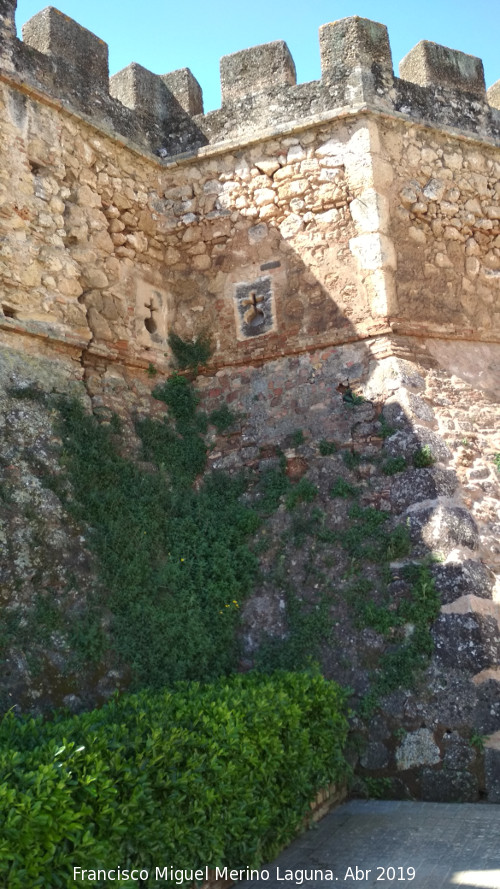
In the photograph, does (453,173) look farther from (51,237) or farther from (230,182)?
(51,237)

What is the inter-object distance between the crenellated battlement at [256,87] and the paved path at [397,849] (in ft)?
19.5

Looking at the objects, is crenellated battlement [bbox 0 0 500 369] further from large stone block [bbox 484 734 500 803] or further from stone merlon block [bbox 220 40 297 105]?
large stone block [bbox 484 734 500 803]

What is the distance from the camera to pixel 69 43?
727cm

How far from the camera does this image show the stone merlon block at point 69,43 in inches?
281

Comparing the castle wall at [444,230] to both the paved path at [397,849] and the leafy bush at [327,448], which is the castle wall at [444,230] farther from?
the paved path at [397,849]

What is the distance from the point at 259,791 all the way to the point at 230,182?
5685 millimetres

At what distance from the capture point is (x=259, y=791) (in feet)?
13.7

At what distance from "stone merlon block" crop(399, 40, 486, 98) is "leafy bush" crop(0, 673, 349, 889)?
612cm

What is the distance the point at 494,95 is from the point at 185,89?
3.45m

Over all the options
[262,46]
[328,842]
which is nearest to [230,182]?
[262,46]

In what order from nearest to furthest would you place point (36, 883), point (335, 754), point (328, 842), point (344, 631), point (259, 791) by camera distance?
point (36, 883) → point (259, 791) → point (328, 842) → point (335, 754) → point (344, 631)

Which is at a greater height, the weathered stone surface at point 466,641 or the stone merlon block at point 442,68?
the stone merlon block at point 442,68

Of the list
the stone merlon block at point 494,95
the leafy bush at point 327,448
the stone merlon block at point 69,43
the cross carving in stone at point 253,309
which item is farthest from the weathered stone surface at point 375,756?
the stone merlon block at point 494,95

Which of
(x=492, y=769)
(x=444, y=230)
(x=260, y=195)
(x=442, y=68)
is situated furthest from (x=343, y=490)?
(x=442, y=68)
